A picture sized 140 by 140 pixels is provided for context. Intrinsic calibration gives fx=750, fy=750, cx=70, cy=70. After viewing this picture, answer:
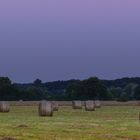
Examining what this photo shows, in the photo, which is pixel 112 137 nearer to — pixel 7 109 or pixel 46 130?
pixel 46 130

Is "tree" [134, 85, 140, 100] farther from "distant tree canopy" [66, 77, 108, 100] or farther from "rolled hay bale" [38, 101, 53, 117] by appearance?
"rolled hay bale" [38, 101, 53, 117]

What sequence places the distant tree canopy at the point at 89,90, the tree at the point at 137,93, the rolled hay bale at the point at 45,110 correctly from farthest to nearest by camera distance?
the tree at the point at 137,93 < the distant tree canopy at the point at 89,90 < the rolled hay bale at the point at 45,110

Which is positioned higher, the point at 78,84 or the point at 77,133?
the point at 78,84

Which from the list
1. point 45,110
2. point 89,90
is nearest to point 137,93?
point 89,90

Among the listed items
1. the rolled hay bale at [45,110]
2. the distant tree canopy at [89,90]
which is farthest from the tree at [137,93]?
the rolled hay bale at [45,110]

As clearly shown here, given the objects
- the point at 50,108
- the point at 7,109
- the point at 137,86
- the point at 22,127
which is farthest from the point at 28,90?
the point at 22,127

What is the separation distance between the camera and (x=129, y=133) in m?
32.5

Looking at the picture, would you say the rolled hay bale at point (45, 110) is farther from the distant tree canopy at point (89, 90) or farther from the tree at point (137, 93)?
the tree at point (137, 93)

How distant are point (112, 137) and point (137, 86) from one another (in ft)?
380

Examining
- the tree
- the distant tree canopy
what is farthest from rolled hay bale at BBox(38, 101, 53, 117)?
the tree

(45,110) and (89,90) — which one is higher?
Result: (89,90)

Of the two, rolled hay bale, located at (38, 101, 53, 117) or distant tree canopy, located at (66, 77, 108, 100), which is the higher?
distant tree canopy, located at (66, 77, 108, 100)

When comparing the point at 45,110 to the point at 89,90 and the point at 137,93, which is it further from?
the point at 137,93

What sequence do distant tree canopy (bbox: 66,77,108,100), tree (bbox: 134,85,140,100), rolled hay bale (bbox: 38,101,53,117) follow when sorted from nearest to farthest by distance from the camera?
1. rolled hay bale (bbox: 38,101,53,117)
2. distant tree canopy (bbox: 66,77,108,100)
3. tree (bbox: 134,85,140,100)
